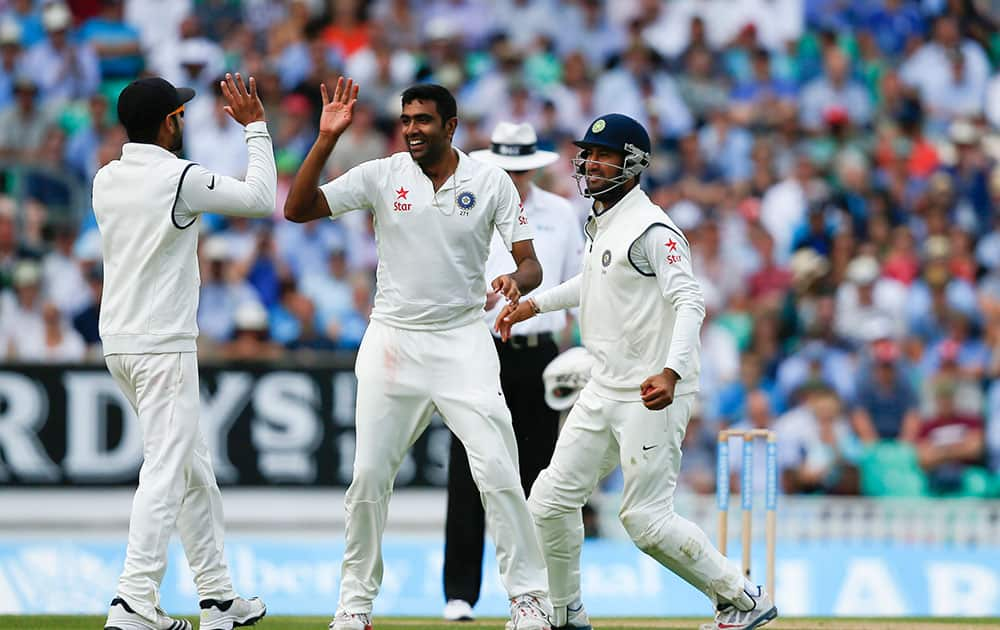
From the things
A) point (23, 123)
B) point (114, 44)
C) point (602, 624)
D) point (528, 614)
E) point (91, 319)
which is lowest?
point (602, 624)

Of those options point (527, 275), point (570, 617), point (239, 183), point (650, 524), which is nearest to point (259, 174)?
point (239, 183)

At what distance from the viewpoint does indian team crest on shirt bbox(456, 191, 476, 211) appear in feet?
24.4

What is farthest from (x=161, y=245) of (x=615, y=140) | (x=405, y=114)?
(x=615, y=140)

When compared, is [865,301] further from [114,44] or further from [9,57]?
[9,57]

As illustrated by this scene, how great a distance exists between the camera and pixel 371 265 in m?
15.1

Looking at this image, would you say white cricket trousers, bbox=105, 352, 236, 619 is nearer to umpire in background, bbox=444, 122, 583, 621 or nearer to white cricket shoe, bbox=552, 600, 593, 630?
white cricket shoe, bbox=552, 600, 593, 630

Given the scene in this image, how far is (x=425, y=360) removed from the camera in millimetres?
7387

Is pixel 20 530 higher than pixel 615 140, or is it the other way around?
pixel 615 140

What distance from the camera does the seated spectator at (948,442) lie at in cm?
1373

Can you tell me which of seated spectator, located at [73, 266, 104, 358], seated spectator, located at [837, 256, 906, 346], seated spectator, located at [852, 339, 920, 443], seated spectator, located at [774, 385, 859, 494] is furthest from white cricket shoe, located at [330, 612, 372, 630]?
seated spectator, located at [837, 256, 906, 346]

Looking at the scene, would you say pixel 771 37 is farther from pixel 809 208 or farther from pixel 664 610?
pixel 664 610

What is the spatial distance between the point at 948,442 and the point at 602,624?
18.5 feet

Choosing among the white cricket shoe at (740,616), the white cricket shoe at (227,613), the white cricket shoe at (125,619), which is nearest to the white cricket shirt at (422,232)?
the white cricket shoe at (227,613)

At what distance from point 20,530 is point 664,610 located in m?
4.45
